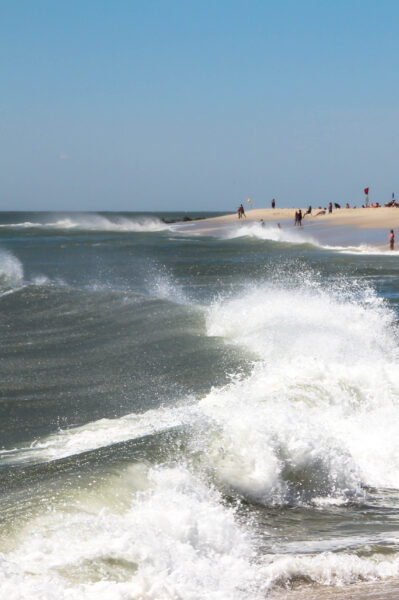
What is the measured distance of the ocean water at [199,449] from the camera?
4902mm

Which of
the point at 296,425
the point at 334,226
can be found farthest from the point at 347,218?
the point at 296,425

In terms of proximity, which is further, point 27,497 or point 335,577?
point 27,497

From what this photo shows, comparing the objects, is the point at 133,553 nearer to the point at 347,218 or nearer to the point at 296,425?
the point at 296,425

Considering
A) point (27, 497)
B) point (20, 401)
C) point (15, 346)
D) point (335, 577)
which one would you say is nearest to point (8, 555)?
point (27, 497)

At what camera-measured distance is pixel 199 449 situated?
7.05 m

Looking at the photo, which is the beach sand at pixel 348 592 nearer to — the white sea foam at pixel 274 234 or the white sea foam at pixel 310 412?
the white sea foam at pixel 310 412

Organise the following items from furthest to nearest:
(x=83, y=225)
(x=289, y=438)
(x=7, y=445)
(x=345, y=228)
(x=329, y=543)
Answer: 1. (x=83, y=225)
2. (x=345, y=228)
3. (x=7, y=445)
4. (x=289, y=438)
5. (x=329, y=543)

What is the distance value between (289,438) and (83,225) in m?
93.0

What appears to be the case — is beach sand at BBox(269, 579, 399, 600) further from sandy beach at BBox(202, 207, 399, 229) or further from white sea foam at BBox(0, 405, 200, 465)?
sandy beach at BBox(202, 207, 399, 229)

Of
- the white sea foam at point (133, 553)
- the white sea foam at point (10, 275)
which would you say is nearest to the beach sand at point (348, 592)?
the white sea foam at point (133, 553)

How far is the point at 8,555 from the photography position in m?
4.92

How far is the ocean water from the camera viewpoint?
4.90 m

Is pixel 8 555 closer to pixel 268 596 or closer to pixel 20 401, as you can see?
pixel 268 596

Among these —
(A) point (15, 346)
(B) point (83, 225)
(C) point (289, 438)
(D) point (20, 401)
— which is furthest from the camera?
(B) point (83, 225)
